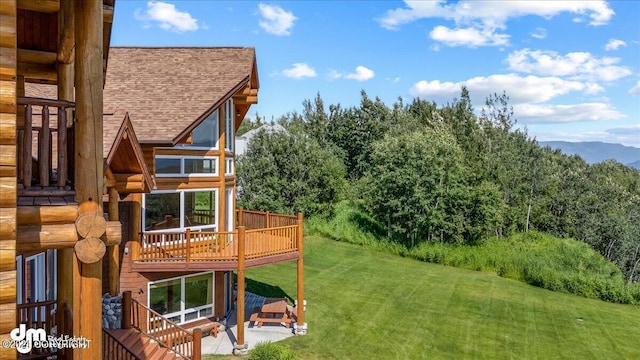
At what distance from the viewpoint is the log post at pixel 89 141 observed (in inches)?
152

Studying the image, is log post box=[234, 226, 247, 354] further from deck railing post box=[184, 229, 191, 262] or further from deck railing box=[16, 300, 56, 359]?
deck railing box=[16, 300, 56, 359]

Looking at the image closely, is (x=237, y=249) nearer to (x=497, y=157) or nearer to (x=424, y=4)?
(x=497, y=157)

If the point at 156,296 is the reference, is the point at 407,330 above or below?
below

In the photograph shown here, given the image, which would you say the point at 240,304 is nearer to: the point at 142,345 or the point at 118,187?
the point at 142,345

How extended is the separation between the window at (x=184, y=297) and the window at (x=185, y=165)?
2851 millimetres

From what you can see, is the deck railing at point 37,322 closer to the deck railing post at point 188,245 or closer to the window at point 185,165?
the deck railing post at point 188,245

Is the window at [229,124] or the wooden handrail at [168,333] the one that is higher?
the window at [229,124]

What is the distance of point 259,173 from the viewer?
25.4m

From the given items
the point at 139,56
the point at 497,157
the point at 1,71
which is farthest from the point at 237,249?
the point at 497,157

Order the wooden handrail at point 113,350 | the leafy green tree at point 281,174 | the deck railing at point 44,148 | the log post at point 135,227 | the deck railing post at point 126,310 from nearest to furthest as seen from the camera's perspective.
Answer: the deck railing at point 44,148, the wooden handrail at point 113,350, the deck railing post at point 126,310, the log post at point 135,227, the leafy green tree at point 281,174

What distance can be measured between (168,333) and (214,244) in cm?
345

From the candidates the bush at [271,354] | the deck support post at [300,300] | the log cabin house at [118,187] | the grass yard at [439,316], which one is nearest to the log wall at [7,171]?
the log cabin house at [118,187]

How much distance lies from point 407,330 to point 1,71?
38.5ft

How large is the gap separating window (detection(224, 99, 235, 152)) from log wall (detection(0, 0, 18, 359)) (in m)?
9.41
